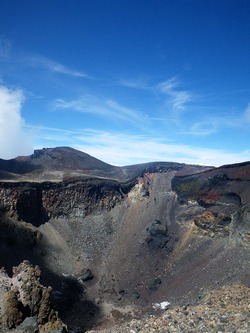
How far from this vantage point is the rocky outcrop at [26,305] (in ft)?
60.0

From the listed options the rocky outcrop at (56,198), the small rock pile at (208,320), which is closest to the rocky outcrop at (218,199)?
the rocky outcrop at (56,198)

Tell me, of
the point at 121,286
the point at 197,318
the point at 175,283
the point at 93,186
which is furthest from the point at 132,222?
the point at 197,318

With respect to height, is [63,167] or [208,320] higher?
[63,167]

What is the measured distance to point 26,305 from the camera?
2058cm

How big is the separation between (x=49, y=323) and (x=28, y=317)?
1.39 m

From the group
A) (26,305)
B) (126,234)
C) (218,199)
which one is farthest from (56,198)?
(26,305)

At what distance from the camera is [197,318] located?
19.6 m

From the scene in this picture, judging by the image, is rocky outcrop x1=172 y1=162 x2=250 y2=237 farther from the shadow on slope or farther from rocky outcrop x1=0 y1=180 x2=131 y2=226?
the shadow on slope

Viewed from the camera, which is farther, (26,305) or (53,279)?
(53,279)

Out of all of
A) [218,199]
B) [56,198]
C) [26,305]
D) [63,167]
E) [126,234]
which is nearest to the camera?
[26,305]

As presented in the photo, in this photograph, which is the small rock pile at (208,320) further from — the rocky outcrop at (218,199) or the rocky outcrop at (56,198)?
the rocky outcrop at (56,198)

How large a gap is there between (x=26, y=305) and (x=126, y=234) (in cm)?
2801

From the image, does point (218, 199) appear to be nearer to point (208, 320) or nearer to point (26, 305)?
point (208, 320)

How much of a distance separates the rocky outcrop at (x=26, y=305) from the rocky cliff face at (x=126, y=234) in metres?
10.5
